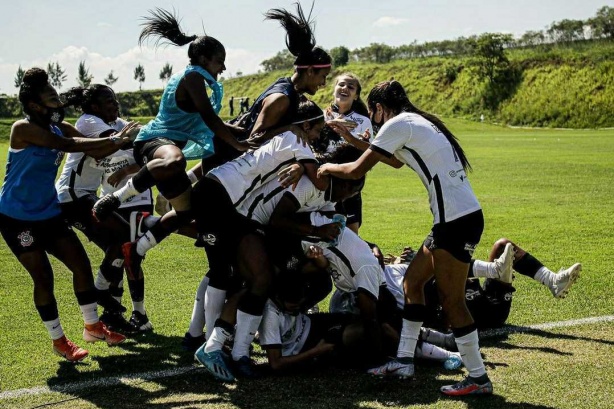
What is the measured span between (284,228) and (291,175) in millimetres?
453

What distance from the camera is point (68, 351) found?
6699 mm

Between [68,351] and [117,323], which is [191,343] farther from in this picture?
[117,323]

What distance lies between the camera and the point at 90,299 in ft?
23.2

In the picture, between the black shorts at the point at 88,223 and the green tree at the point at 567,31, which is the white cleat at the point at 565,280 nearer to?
the black shorts at the point at 88,223

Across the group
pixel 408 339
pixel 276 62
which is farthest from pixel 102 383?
pixel 276 62

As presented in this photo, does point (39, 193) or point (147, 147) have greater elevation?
point (147, 147)

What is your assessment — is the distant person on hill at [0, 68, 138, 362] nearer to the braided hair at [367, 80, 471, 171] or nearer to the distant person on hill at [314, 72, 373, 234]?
the braided hair at [367, 80, 471, 171]

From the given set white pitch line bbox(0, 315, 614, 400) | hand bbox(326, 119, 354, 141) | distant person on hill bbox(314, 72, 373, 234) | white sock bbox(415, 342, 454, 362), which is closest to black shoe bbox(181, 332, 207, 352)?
white pitch line bbox(0, 315, 614, 400)

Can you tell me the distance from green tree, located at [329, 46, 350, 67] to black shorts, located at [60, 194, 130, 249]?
114 m

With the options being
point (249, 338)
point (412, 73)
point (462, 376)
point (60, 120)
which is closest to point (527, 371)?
point (462, 376)

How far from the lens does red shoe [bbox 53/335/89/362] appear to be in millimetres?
6680

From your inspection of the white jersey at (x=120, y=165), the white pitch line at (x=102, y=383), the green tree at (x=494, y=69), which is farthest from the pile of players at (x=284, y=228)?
the green tree at (x=494, y=69)

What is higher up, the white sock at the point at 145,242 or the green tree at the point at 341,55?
the green tree at the point at 341,55

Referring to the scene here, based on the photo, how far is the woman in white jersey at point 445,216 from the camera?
19.0ft
